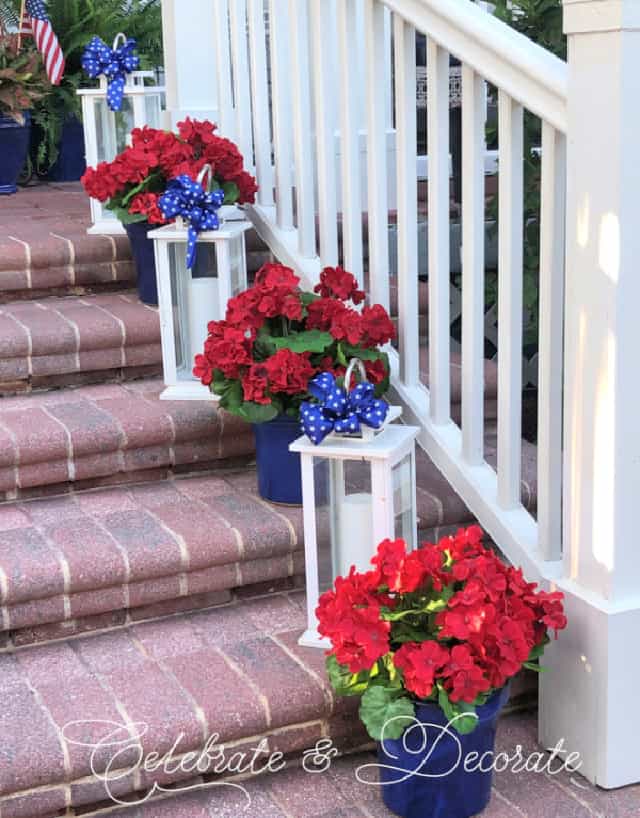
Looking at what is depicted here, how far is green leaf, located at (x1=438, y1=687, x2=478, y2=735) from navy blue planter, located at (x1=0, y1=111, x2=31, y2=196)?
331cm

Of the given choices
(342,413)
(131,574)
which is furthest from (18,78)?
(342,413)

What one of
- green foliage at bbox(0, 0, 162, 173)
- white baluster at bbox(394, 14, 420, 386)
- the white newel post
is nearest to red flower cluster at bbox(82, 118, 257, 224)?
white baluster at bbox(394, 14, 420, 386)

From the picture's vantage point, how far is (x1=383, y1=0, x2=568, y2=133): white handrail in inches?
83.0

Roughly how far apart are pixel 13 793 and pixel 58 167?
3.66m

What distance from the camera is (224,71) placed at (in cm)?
340

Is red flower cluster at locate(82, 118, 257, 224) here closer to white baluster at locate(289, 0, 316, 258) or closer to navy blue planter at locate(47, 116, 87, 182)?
white baluster at locate(289, 0, 316, 258)

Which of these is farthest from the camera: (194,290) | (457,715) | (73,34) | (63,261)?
(73,34)

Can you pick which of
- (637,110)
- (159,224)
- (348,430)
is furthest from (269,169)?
(637,110)

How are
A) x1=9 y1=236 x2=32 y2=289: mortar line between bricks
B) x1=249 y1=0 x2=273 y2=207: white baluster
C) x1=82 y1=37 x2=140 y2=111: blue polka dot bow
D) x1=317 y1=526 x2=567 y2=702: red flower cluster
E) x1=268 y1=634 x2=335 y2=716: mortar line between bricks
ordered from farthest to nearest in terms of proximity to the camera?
x1=82 y1=37 x2=140 y2=111: blue polka dot bow < x1=9 y1=236 x2=32 y2=289: mortar line between bricks < x1=249 y1=0 x2=273 y2=207: white baluster < x1=268 y1=634 x2=335 y2=716: mortar line between bricks < x1=317 y1=526 x2=567 y2=702: red flower cluster

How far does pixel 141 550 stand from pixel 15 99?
2.61 m

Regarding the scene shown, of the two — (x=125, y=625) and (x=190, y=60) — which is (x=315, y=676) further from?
(x=190, y=60)

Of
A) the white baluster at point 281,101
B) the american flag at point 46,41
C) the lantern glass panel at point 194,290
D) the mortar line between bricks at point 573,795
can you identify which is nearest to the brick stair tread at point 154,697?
the mortar line between bricks at point 573,795

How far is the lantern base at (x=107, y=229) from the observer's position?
11.9ft

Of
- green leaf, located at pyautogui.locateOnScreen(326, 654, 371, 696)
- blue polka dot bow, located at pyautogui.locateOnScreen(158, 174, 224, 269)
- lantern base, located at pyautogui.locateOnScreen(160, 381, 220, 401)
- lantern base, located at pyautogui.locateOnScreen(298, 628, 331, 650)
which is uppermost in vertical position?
blue polka dot bow, located at pyautogui.locateOnScreen(158, 174, 224, 269)
